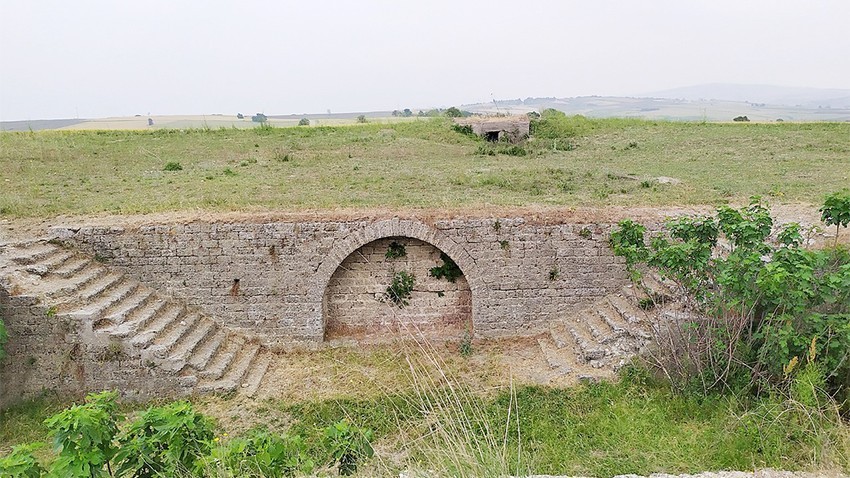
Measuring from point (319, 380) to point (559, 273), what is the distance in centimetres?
487

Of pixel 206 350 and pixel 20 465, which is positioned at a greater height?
pixel 20 465

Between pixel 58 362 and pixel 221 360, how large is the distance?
2.45 m

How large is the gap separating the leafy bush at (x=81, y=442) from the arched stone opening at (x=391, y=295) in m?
6.00

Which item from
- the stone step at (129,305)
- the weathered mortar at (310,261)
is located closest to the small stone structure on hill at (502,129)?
the weathered mortar at (310,261)

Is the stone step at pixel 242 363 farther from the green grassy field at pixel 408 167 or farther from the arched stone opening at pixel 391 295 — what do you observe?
the green grassy field at pixel 408 167

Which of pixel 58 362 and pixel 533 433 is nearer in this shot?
pixel 533 433

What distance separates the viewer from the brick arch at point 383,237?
10195 millimetres

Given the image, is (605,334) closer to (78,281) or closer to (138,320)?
(138,320)

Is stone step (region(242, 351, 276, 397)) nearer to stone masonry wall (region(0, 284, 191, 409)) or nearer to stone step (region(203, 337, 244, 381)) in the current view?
stone step (region(203, 337, 244, 381))

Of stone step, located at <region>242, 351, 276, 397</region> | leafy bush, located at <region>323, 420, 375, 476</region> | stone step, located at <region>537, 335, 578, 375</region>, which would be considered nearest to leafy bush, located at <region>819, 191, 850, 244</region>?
stone step, located at <region>537, 335, 578, 375</region>

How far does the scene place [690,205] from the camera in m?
11.5

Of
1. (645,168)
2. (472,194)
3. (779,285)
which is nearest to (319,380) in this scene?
(472,194)

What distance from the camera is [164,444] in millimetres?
4855

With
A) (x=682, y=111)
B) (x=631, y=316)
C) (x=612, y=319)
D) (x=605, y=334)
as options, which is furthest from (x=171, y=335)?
(x=682, y=111)
